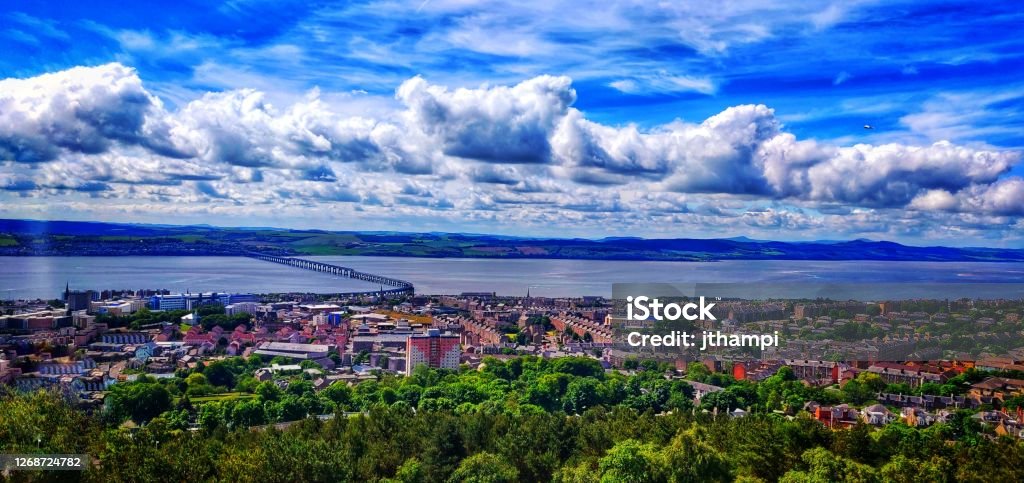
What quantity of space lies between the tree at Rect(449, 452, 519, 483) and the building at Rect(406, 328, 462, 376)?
11.6 m

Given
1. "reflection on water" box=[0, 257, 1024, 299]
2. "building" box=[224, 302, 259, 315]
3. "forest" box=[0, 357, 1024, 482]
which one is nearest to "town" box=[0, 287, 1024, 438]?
"building" box=[224, 302, 259, 315]

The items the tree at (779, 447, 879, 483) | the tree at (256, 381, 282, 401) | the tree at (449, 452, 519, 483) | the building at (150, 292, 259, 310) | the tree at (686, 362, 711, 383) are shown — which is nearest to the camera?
the tree at (779, 447, 879, 483)

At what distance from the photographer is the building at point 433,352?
20672 mm

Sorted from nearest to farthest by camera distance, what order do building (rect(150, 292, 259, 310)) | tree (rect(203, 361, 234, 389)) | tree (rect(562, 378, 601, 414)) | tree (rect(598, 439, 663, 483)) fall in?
tree (rect(598, 439, 663, 483)) → tree (rect(562, 378, 601, 414)) → tree (rect(203, 361, 234, 389)) → building (rect(150, 292, 259, 310))

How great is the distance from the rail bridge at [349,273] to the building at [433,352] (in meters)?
22.4

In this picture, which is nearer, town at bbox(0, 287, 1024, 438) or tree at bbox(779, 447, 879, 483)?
tree at bbox(779, 447, 879, 483)

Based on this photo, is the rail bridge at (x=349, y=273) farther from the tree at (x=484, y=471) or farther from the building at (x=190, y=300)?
the tree at (x=484, y=471)

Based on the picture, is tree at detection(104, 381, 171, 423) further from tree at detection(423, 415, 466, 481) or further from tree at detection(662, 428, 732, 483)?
tree at detection(662, 428, 732, 483)

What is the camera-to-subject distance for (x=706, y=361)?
17.6 metres

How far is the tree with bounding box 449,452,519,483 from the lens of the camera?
328 inches

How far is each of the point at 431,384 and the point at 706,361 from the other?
19.0ft

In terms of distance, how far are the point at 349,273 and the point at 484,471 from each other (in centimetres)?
5270

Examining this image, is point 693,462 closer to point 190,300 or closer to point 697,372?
point 697,372

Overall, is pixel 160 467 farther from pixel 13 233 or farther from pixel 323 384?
pixel 13 233
